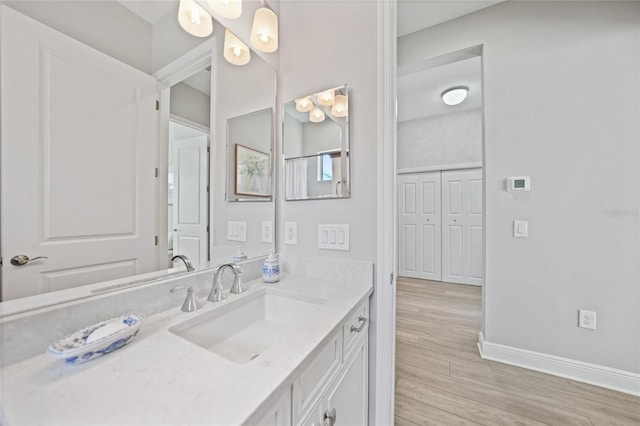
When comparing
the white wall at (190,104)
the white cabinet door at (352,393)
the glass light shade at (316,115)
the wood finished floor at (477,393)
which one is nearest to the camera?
the white cabinet door at (352,393)

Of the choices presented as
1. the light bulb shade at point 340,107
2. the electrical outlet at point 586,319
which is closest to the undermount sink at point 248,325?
the light bulb shade at point 340,107

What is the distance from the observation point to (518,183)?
1824mm

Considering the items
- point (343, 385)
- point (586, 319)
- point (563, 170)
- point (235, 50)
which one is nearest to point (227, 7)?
point (235, 50)

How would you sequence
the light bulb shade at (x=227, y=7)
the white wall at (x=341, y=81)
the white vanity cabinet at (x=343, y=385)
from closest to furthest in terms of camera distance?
the white vanity cabinet at (x=343, y=385) → the light bulb shade at (x=227, y=7) → the white wall at (x=341, y=81)

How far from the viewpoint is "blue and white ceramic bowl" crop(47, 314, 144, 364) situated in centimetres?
51

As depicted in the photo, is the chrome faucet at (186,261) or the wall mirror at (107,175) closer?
the wall mirror at (107,175)

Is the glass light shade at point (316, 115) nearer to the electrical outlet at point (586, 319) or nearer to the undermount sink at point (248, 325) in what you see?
the undermount sink at point (248, 325)

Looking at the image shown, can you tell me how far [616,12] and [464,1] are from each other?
930 mm

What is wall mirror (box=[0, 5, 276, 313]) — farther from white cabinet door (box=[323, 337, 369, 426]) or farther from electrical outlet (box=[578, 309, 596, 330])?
electrical outlet (box=[578, 309, 596, 330])

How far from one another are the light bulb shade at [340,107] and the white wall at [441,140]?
3434 mm

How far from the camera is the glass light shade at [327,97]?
123cm

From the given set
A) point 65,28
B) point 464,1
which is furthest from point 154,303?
point 464,1

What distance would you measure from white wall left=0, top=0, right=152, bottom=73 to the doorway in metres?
3.20

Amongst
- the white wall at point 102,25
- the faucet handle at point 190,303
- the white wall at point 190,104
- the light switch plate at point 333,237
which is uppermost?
the white wall at point 102,25
